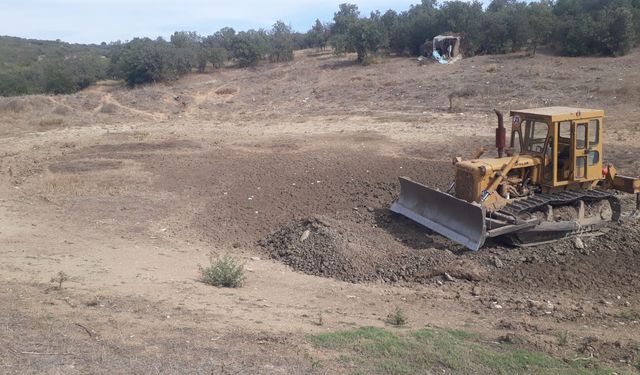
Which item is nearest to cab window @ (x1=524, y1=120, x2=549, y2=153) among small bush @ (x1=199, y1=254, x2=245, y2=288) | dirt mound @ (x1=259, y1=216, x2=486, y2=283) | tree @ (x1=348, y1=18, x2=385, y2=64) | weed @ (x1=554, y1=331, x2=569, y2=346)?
dirt mound @ (x1=259, y1=216, x2=486, y2=283)

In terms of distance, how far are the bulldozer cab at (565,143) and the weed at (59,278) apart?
778 cm

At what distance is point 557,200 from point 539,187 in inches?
25.2

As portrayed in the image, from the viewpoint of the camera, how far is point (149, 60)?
38031mm

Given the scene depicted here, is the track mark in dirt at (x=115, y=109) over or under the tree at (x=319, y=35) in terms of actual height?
under

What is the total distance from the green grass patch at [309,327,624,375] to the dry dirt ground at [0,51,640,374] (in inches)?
13.1

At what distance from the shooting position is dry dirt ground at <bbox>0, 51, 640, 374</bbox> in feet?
22.5

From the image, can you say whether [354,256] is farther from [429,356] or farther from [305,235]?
[429,356]

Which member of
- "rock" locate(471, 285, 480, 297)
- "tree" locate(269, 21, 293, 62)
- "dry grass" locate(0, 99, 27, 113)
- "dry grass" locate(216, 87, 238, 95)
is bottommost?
"rock" locate(471, 285, 480, 297)

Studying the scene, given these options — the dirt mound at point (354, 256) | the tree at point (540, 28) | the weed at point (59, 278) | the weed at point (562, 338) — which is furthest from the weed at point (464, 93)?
the weed at point (59, 278)

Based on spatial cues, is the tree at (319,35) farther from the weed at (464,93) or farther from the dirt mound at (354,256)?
the dirt mound at (354,256)

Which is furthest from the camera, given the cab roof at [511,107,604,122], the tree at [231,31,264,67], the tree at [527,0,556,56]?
the tree at [231,31,264,67]

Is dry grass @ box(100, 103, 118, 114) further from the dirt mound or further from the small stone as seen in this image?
the small stone

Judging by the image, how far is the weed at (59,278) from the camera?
854cm

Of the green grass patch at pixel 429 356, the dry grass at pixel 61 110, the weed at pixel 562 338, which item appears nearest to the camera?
the green grass patch at pixel 429 356
